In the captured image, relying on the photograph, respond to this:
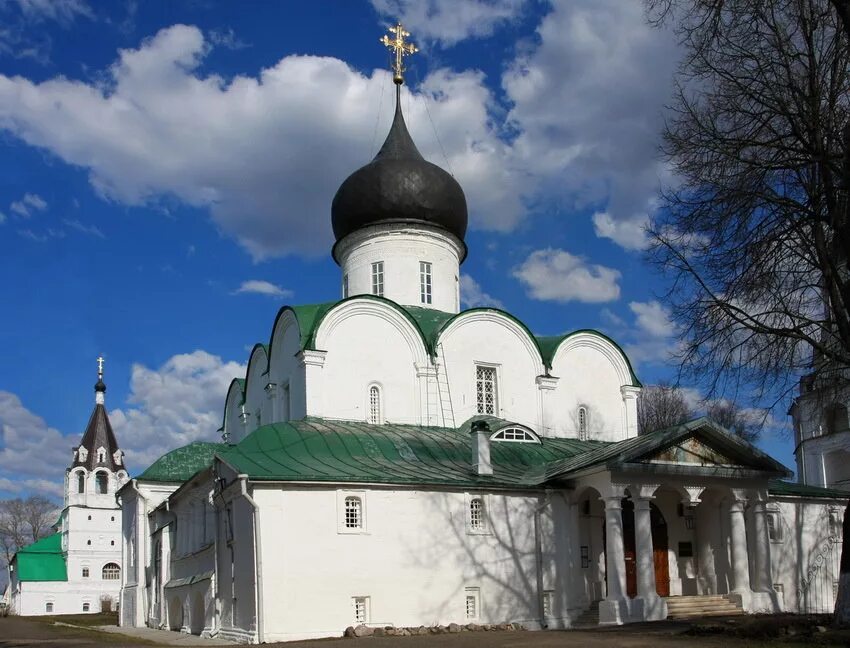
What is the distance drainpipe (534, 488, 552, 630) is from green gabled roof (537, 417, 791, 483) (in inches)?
17.1

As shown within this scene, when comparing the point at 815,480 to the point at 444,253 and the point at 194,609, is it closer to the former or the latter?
the point at 444,253

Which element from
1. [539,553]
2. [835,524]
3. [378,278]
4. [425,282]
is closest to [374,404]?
[378,278]

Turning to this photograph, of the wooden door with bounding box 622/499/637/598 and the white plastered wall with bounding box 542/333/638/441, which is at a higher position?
the white plastered wall with bounding box 542/333/638/441

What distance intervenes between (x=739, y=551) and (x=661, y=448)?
2.69m

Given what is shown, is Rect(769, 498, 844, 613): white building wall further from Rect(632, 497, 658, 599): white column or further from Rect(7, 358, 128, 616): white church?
Rect(7, 358, 128, 616): white church

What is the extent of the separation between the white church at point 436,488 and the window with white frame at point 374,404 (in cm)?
4

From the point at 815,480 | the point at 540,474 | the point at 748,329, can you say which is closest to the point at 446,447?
the point at 540,474

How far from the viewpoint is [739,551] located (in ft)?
61.2

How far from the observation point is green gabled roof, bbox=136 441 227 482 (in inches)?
1024

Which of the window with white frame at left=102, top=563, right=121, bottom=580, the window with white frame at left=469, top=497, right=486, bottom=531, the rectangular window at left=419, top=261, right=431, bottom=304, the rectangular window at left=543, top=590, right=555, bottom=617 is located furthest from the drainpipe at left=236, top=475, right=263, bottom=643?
the window with white frame at left=102, top=563, right=121, bottom=580

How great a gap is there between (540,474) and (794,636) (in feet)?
24.0

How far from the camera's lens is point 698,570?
65.9 feet

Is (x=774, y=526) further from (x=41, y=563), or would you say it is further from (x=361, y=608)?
(x=41, y=563)

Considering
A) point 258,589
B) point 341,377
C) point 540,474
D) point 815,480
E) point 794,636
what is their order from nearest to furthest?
1. point 794,636
2. point 258,589
3. point 540,474
4. point 341,377
5. point 815,480
